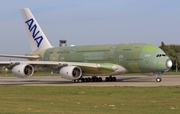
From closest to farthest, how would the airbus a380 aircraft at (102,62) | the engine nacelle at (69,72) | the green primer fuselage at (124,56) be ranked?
the green primer fuselage at (124,56) → the airbus a380 aircraft at (102,62) → the engine nacelle at (69,72)

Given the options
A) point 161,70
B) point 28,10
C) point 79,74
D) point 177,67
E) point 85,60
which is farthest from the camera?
point 177,67

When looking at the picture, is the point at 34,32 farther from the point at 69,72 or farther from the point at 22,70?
the point at 69,72

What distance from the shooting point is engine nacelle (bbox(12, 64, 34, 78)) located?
3853 cm

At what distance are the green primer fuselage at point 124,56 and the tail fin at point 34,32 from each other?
14.8 feet

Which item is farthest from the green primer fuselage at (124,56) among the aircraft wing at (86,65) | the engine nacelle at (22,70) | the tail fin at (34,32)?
the engine nacelle at (22,70)

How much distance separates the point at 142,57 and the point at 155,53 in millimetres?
1271

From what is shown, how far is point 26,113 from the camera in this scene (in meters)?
13.5

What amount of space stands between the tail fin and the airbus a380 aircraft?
4205 mm

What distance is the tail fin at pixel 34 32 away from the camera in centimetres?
4941

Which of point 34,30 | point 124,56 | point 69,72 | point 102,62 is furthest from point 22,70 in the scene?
point 34,30

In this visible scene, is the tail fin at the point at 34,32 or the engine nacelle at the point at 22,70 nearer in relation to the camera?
the engine nacelle at the point at 22,70

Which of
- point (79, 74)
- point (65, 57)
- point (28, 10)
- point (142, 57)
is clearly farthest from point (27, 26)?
point (142, 57)

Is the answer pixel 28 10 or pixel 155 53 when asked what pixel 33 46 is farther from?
pixel 155 53

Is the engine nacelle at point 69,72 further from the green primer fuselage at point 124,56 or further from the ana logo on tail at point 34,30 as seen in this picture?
the ana logo on tail at point 34,30
